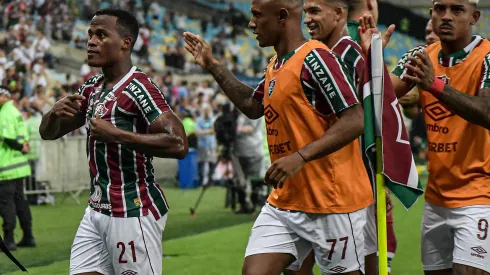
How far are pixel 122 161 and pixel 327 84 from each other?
1363 mm

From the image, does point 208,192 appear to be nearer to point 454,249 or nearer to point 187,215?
point 187,215

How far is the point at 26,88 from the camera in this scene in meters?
22.6

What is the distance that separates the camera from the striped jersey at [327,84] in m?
4.98

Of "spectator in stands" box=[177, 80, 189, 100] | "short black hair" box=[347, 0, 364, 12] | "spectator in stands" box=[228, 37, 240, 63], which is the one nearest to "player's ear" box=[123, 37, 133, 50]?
"short black hair" box=[347, 0, 364, 12]

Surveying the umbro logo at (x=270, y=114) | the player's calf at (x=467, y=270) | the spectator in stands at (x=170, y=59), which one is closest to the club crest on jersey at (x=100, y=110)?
the umbro logo at (x=270, y=114)

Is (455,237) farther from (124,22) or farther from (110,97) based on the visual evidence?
(124,22)

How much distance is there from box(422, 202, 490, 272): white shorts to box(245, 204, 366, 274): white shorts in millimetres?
834

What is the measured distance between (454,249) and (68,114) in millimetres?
2636

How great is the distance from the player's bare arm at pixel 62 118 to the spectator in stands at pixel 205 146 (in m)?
14.5

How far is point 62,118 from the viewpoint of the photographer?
574 cm

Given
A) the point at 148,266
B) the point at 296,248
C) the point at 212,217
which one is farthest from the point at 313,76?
the point at 212,217

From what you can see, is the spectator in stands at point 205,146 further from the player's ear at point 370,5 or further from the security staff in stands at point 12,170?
the player's ear at point 370,5

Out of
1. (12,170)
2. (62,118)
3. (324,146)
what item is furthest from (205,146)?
(324,146)

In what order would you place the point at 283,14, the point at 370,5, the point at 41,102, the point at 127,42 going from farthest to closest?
the point at 41,102
the point at 370,5
the point at 127,42
the point at 283,14
